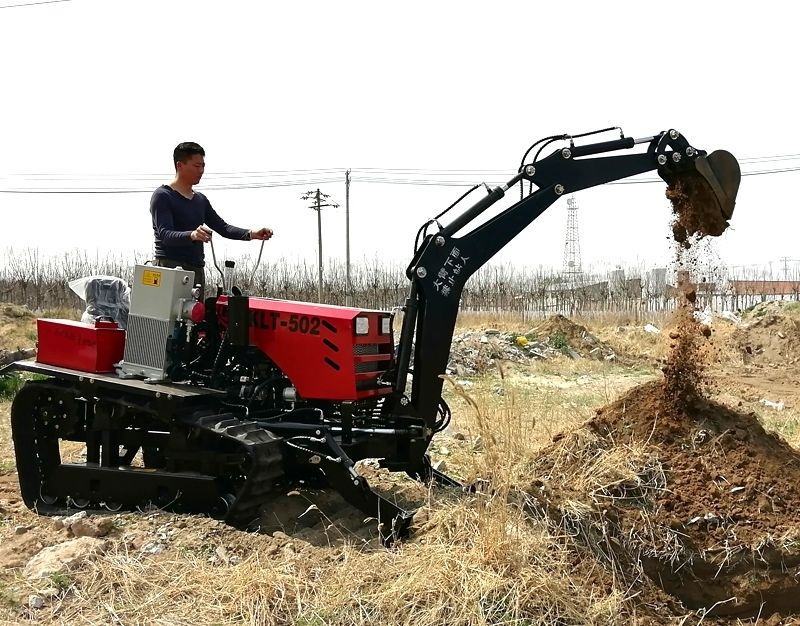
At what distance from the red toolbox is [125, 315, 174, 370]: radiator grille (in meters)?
0.19

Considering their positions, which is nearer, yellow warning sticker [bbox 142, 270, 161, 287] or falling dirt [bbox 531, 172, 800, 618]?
falling dirt [bbox 531, 172, 800, 618]

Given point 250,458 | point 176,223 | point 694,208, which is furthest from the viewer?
point 176,223

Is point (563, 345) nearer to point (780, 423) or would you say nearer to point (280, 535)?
point (780, 423)

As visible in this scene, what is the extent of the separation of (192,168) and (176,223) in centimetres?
44

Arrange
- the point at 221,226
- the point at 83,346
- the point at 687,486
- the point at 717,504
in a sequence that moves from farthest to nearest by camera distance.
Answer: the point at 221,226 < the point at 83,346 < the point at 687,486 < the point at 717,504

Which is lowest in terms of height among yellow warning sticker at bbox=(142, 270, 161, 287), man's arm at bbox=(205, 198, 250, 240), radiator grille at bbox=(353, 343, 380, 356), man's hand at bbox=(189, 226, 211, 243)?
radiator grille at bbox=(353, 343, 380, 356)

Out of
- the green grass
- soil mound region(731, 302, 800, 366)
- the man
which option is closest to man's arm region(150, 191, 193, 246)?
the man

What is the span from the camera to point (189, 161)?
5336 millimetres

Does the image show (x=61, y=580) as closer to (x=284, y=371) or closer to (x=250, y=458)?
(x=250, y=458)

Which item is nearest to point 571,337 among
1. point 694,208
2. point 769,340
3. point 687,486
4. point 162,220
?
point 769,340

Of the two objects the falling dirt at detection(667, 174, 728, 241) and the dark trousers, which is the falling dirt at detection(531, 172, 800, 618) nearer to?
the falling dirt at detection(667, 174, 728, 241)

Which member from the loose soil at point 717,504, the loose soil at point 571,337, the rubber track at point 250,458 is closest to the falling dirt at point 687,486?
the loose soil at point 717,504

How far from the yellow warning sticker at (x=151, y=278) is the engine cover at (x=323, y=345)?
0.45 m

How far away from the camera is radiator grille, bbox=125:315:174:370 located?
16.3ft
